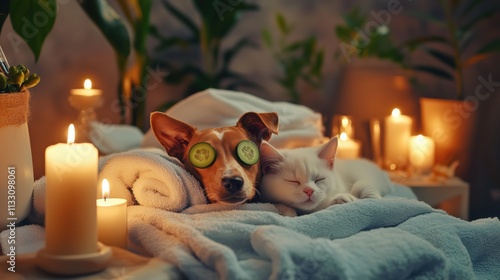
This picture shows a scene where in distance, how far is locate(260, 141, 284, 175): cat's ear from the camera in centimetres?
124

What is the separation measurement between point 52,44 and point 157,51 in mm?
470

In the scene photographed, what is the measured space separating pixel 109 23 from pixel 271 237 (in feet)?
6.11

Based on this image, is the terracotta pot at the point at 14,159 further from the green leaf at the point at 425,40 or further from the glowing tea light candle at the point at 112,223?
the green leaf at the point at 425,40

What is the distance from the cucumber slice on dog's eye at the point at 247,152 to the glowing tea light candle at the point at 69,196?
1.02 ft

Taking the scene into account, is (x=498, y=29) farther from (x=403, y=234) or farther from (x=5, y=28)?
(x=403, y=234)

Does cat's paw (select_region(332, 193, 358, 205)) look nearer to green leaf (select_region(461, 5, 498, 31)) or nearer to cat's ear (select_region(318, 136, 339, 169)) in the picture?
cat's ear (select_region(318, 136, 339, 169))

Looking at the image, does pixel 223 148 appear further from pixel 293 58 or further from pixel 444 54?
pixel 293 58

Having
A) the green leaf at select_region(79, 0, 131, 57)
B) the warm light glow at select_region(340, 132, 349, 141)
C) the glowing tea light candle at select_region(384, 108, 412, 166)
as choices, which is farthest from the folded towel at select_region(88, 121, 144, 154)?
the glowing tea light candle at select_region(384, 108, 412, 166)

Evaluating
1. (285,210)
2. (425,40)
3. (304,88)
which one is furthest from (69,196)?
(304,88)

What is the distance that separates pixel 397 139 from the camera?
2.45m

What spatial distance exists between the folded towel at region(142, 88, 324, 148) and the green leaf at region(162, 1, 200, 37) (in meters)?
1.44

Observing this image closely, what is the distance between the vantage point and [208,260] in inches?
35.9

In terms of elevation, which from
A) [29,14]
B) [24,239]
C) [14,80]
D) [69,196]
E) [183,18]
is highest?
[183,18]

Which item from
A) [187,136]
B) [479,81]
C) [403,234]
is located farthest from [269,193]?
[479,81]
